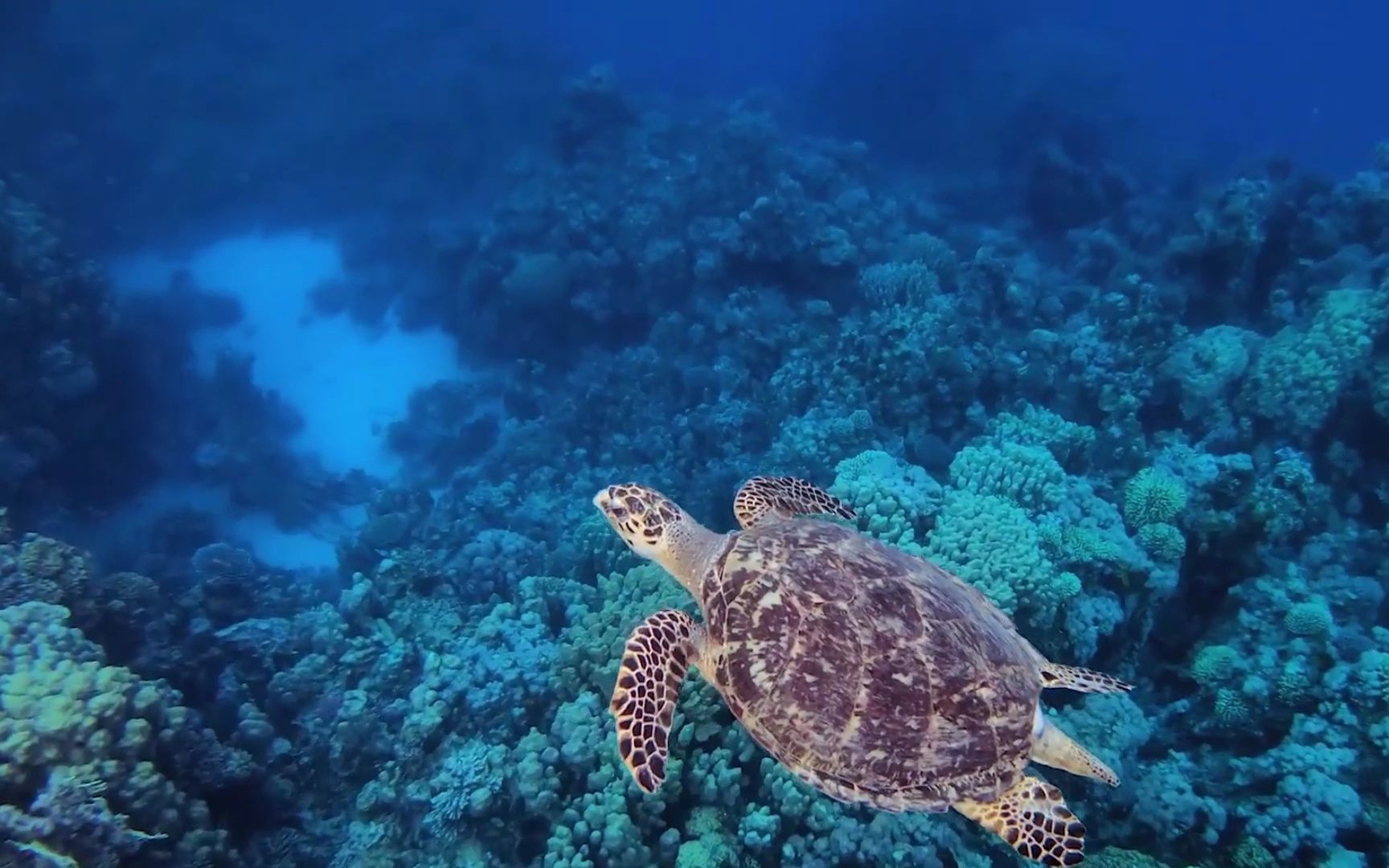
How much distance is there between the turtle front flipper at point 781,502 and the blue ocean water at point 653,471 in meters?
0.03

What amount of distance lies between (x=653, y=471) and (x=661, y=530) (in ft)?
14.8

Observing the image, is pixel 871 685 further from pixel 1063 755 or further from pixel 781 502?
pixel 781 502

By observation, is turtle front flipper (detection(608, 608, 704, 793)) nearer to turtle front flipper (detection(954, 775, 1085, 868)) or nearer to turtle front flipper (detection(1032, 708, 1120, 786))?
turtle front flipper (detection(954, 775, 1085, 868))

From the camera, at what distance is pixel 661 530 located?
12.0ft

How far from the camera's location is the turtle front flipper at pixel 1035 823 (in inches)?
116

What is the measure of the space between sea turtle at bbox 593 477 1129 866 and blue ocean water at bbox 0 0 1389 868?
0.02 metres

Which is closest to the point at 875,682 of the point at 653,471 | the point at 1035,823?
the point at 1035,823

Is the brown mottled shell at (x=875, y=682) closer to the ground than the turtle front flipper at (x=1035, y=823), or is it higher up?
higher up

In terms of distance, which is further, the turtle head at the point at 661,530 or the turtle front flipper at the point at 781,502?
the turtle front flipper at the point at 781,502

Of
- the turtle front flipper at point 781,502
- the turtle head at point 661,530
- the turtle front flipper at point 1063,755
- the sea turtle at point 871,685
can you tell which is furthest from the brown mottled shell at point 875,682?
the turtle front flipper at point 781,502

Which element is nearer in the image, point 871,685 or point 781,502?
point 871,685

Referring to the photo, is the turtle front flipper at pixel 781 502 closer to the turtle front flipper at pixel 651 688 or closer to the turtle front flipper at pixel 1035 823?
the turtle front flipper at pixel 651 688

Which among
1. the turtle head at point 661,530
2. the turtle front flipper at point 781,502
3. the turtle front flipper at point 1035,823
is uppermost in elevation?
the turtle front flipper at point 781,502

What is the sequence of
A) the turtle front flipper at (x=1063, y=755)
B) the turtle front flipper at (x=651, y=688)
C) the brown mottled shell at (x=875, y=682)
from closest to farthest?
the brown mottled shell at (x=875, y=682) → the turtle front flipper at (x=651, y=688) → the turtle front flipper at (x=1063, y=755)
